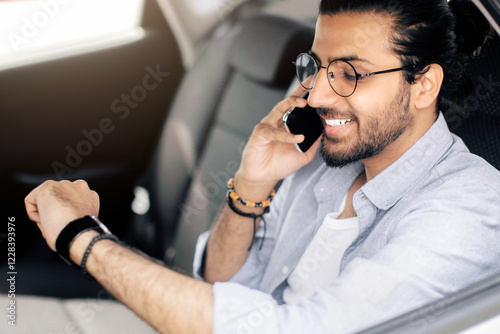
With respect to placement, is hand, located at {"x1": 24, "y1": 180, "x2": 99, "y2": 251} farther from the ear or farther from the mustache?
the ear

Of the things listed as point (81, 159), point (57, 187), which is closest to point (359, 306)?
point (57, 187)

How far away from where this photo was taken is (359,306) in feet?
2.98

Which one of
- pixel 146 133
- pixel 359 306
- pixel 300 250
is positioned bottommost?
pixel 146 133

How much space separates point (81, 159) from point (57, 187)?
2.71ft

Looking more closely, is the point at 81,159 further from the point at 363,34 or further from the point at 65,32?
the point at 363,34

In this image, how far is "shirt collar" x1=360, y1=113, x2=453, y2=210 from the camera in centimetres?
117

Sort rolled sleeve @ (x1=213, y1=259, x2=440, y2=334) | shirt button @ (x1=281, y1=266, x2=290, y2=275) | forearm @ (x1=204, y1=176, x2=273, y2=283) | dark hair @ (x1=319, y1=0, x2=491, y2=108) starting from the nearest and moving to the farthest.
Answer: rolled sleeve @ (x1=213, y1=259, x2=440, y2=334) < dark hair @ (x1=319, y1=0, x2=491, y2=108) < shirt button @ (x1=281, y1=266, x2=290, y2=275) < forearm @ (x1=204, y1=176, x2=273, y2=283)

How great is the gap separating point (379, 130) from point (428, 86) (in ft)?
0.46

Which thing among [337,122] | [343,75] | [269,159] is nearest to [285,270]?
[269,159]

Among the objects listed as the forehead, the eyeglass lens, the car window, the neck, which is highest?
the forehead

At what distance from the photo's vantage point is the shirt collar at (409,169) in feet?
3.85

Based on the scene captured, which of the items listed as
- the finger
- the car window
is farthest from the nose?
the car window

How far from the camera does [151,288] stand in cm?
99

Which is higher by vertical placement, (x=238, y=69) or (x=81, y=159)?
(x=238, y=69)
